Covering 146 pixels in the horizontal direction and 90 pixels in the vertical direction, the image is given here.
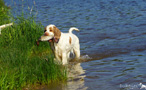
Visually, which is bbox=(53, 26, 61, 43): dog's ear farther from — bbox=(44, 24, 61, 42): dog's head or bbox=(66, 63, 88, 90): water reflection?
bbox=(66, 63, 88, 90): water reflection

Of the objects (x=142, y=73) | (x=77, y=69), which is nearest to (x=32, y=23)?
(x=77, y=69)

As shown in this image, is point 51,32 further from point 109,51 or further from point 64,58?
point 109,51

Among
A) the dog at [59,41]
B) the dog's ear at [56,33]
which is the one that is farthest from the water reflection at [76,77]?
the dog's ear at [56,33]

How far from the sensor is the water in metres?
6.30

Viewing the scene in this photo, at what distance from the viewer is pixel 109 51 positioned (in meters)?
9.80

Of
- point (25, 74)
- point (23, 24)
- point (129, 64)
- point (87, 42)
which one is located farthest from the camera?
point (87, 42)

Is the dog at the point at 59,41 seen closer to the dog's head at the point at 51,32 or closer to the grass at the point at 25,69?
the dog's head at the point at 51,32

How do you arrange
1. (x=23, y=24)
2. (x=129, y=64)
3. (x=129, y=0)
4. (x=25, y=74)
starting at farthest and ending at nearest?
(x=129, y=0), (x=23, y=24), (x=129, y=64), (x=25, y=74)

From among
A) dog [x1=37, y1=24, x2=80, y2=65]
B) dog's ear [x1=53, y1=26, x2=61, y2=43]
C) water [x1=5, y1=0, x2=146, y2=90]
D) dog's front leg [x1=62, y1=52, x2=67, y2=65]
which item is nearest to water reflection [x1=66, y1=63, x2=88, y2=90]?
water [x1=5, y1=0, x2=146, y2=90]

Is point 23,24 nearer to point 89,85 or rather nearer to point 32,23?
point 32,23

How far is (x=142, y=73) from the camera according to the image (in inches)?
267

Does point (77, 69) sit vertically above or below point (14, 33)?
below

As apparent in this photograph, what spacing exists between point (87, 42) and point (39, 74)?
18.2 ft

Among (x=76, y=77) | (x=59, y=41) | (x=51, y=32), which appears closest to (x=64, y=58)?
(x=59, y=41)
